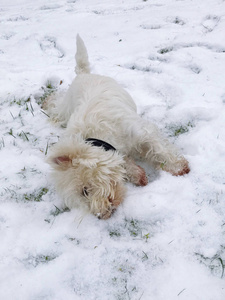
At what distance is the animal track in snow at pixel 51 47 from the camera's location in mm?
5891

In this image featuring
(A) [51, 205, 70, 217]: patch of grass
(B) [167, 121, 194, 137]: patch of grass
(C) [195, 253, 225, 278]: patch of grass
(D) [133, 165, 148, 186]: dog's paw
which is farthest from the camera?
(B) [167, 121, 194, 137]: patch of grass

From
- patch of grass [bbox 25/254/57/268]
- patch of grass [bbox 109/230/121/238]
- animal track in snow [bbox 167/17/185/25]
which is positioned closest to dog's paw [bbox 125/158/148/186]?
patch of grass [bbox 109/230/121/238]

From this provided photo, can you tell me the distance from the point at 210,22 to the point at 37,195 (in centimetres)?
526

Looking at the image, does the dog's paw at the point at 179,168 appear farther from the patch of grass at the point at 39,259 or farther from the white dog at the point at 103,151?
the patch of grass at the point at 39,259

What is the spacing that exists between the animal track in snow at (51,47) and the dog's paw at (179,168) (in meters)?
4.01

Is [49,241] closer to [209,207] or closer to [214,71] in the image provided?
[209,207]

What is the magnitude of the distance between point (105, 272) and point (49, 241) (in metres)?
0.53

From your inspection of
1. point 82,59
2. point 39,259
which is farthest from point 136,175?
point 82,59

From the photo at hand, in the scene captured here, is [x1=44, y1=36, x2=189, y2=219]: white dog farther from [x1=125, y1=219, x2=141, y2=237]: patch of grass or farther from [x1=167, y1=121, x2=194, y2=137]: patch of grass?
[x1=167, y1=121, x2=194, y2=137]: patch of grass

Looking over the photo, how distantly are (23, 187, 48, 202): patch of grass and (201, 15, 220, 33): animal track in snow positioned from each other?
4719 millimetres

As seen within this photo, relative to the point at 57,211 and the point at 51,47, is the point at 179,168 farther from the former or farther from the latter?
the point at 51,47

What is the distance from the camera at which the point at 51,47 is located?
6.14 metres

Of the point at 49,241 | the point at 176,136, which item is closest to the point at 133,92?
the point at 176,136

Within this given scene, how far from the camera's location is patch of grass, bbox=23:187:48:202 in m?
2.66
